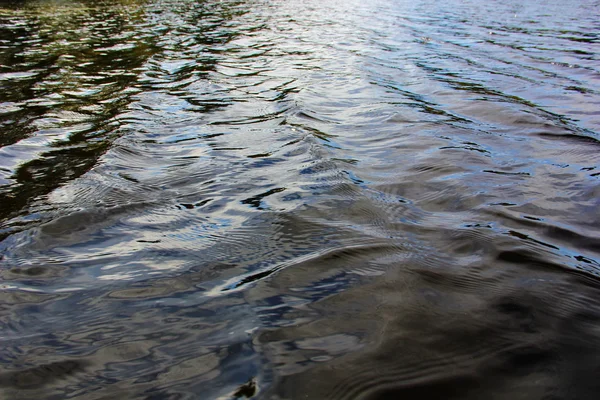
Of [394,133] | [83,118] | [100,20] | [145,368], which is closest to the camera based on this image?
[145,368]

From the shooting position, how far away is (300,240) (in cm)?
294

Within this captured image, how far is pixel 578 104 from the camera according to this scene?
6.20m

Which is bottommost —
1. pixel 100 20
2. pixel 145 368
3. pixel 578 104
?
pixel 145 368

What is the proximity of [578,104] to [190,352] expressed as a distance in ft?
21.4

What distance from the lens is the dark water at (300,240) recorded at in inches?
74.0

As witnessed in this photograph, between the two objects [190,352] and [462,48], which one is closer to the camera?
[190,352]

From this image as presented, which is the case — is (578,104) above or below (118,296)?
above

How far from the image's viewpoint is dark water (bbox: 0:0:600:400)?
74.0 inches

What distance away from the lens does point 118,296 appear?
7.85 feet

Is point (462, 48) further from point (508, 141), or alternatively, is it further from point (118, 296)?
point (118, 296)

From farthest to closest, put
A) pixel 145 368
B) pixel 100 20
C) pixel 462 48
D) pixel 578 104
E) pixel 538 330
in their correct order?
1. pixel 100 20
2. pixel 462 48
3. pixel 578 104
4. pixel 538 330
5. pixel 145 368

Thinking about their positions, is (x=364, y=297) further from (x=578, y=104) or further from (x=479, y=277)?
(x=578, y=104)

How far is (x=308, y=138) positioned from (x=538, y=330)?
11.0ft

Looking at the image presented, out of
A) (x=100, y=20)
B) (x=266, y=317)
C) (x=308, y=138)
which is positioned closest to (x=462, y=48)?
(x=308, y=138)
